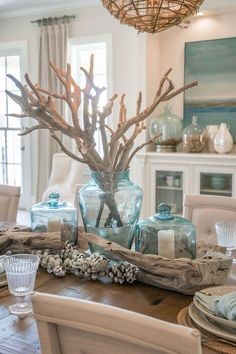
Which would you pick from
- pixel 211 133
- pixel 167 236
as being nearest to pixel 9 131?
pixel 211 133

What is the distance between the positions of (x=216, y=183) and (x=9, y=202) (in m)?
2.29

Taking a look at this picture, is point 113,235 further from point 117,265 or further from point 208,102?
point 208,102

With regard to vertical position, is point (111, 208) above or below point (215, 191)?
above

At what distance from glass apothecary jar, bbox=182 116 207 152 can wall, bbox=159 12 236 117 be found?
0.36 m

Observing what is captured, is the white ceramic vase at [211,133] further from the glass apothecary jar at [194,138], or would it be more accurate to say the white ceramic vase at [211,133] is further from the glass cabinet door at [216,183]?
the glass cabinet door at [216,183]

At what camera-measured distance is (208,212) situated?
7.48 feet

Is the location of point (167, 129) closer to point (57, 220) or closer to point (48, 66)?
point (48, 66)

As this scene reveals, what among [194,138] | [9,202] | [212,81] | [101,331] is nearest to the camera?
[101,331]

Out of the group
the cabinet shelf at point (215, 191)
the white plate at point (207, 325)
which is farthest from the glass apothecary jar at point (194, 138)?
the white plate at point (207, 325)

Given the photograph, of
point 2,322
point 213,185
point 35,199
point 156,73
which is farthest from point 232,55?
point 2,322

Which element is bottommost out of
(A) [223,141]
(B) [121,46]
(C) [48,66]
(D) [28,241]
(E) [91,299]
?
(E) [91,299]

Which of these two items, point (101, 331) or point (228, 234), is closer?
point (101, 331)

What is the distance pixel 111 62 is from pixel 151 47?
58cm

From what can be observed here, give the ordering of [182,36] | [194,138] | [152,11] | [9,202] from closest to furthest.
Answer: [152,11], [9,202], [194,138], [182,36]
